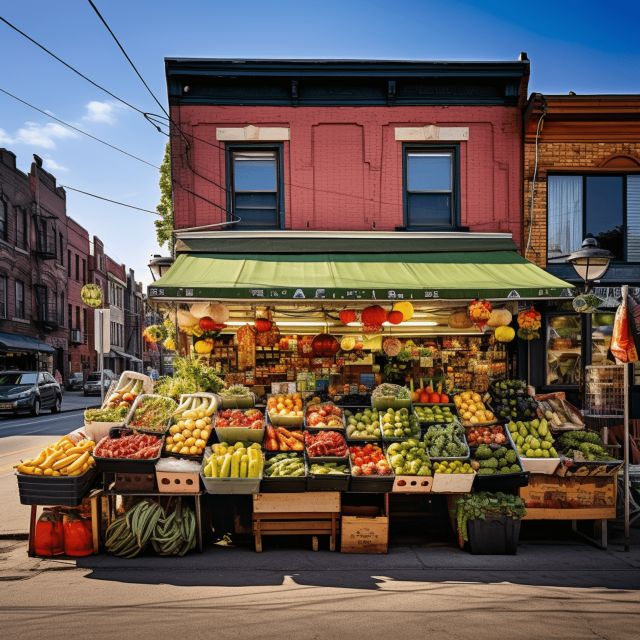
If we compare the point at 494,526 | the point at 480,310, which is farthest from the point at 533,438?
the point at 480,310

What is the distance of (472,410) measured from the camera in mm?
8805

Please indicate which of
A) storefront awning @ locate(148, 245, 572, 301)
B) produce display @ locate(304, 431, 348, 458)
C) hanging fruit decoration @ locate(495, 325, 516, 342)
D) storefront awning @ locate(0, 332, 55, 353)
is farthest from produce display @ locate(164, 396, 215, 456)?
storefront awning @ locate(0, 332, 55, 353)

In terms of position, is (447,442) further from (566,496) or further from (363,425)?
(566,496)

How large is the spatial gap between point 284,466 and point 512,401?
3763mm

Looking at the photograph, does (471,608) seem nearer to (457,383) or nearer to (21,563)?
(21,563)

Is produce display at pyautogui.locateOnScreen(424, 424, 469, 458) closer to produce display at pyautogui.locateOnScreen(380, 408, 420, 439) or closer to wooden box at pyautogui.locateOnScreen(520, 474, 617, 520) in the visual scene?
produce display at pyautogui.locateOnScreen(380, 408, 420, 439)

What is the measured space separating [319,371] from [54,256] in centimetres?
3106

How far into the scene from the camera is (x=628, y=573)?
269 inches

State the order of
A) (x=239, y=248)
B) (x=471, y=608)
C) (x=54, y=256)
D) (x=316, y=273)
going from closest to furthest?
(x=471, y=608) → (x=316, y=273) → (x=239, y=248) → (x=54, y=256)

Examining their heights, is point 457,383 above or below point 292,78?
below

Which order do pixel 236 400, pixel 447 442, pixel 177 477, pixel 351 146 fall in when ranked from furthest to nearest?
pixel 351 146 < pixel 236 400 < pixel 447 442 < pixel 177 477

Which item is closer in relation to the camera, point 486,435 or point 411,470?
point 411,470

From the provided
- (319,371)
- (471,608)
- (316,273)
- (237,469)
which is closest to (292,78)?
(316,273)

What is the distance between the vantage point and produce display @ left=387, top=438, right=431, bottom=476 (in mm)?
7566
